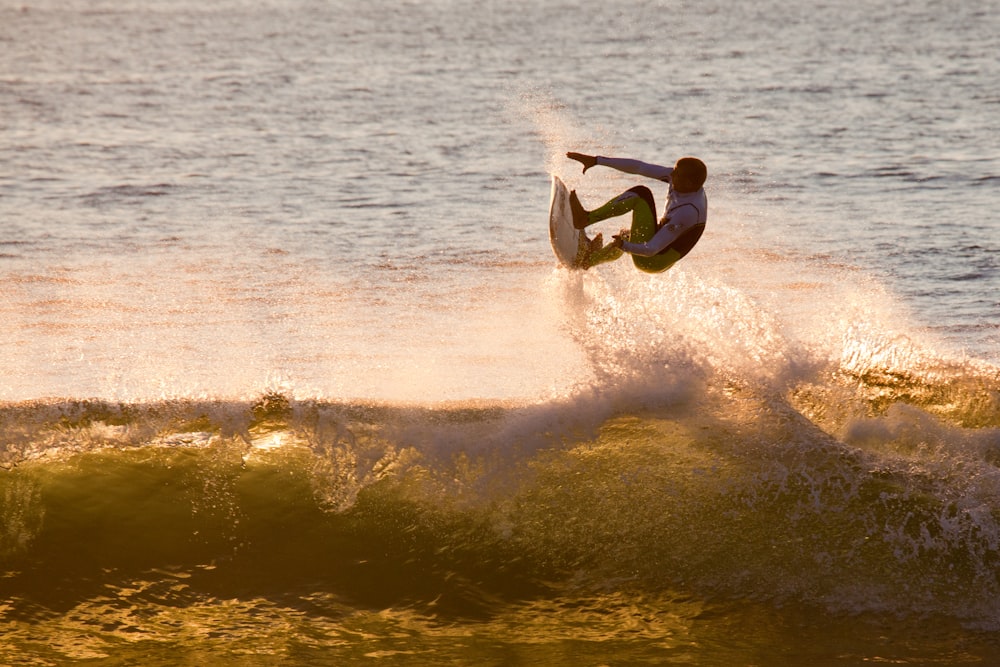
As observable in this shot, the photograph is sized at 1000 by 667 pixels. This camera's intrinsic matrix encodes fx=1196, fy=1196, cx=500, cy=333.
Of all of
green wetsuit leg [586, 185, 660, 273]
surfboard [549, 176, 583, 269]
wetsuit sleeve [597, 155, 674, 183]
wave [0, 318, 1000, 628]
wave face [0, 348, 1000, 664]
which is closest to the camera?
wave face [0, 348, 1000, 664]

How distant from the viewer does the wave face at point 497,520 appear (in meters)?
7.82

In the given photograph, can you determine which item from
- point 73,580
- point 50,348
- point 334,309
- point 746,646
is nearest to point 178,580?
point 73,580

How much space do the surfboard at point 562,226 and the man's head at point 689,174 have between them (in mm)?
1045

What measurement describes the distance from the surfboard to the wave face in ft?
3.65

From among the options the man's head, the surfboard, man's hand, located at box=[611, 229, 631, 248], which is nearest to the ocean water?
the surfboard

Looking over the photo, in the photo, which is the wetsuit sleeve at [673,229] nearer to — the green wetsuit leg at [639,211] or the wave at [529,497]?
the green wetsuit leg at [639,211]

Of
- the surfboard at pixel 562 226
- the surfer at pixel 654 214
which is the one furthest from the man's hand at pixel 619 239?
the surfboard at pixel 562 226

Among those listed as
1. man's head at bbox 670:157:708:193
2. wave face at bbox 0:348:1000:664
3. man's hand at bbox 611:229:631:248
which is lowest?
wave face at bbox 0:348:1000:664

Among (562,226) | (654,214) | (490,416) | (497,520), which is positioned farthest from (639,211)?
(497,520)

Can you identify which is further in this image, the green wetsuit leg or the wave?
the green wetsuit leg

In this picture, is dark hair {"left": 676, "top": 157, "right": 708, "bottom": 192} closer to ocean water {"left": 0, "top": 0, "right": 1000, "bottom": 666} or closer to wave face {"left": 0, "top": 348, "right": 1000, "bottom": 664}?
ocean water {"left": 0, "top": 0, "right": 1000, "bottom": 666}

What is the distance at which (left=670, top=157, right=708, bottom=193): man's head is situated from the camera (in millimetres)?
9469

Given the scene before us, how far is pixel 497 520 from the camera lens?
8.61 meters

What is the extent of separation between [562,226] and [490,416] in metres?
1.75
